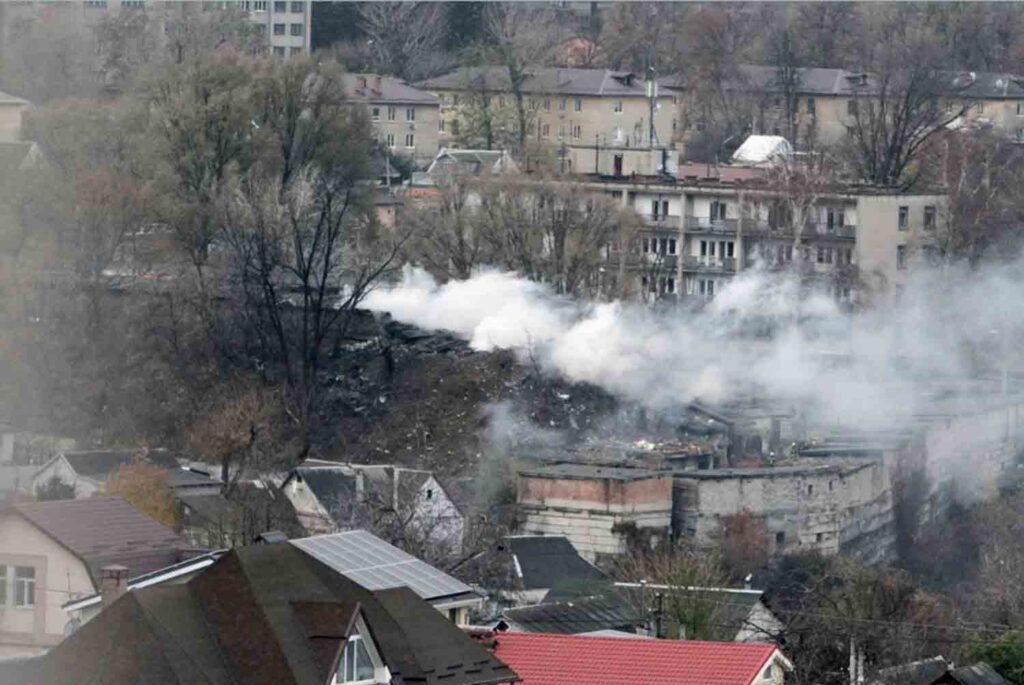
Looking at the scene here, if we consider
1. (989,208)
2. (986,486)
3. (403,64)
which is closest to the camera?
(986,486)

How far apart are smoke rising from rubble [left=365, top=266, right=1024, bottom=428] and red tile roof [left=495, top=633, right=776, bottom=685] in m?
20.0

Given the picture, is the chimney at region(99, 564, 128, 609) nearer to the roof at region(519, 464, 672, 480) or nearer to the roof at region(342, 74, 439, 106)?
the roof at region(519, 464, 672, 480)

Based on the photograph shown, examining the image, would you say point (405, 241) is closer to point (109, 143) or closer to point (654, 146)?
point (109, 143)

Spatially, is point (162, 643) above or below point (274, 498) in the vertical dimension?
above

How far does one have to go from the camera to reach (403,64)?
7150 cm

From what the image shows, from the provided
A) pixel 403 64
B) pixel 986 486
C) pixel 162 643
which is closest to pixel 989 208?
pixel 986 486

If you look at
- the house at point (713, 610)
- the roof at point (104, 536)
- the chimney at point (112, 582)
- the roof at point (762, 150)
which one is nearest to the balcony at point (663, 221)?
the roof at point (762, 150)

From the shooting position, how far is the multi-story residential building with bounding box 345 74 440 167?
209ft

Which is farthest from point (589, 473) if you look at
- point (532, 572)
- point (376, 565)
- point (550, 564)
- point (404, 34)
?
point (404, 34)

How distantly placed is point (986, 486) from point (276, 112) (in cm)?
1216

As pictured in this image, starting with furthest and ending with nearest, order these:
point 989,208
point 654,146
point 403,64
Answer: point 403,64 → point 654,146 → point 989,208

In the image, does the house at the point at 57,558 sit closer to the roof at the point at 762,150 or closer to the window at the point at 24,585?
the window at the point at 24,585


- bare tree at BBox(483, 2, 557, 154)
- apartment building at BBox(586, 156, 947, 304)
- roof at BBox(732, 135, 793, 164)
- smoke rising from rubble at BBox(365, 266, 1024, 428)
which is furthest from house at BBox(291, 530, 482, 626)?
bare tree at BBox(483, 2, 557, 154)

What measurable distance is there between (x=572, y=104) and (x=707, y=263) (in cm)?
1504
